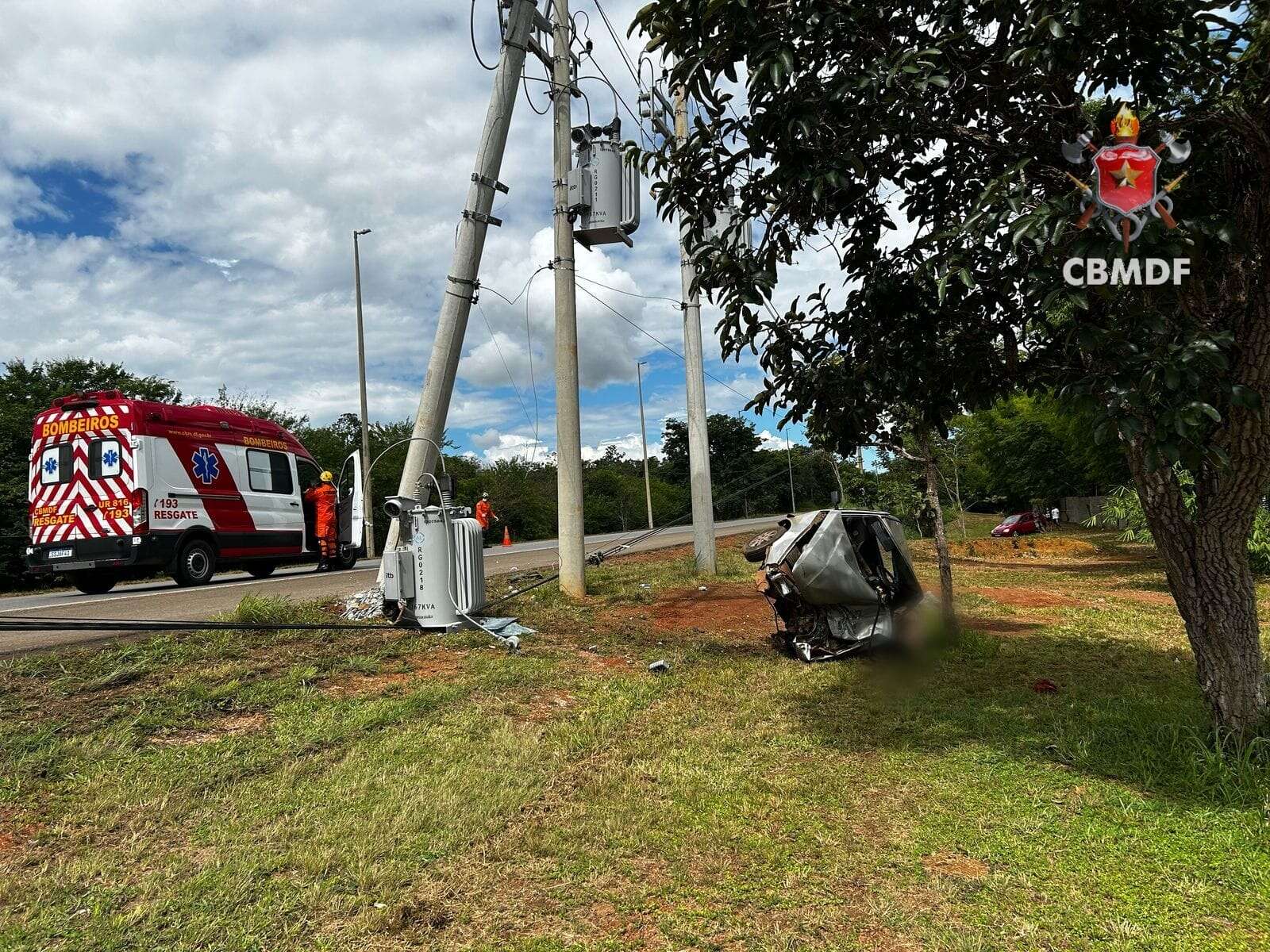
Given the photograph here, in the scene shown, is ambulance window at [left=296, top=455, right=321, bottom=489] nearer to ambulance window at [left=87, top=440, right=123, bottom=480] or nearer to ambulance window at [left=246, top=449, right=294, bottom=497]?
ambulance window at [left=246, top=449, right=294, bottom=497]

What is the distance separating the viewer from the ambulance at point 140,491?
10523mm

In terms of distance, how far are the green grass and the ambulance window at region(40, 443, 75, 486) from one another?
5.66 meters

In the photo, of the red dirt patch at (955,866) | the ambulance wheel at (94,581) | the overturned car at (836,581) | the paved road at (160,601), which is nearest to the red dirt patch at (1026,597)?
the overturned car at (836,581)

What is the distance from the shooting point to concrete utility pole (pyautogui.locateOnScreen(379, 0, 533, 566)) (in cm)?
819

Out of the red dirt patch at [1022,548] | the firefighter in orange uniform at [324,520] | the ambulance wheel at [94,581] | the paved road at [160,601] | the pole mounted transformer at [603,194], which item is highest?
the pole mounted transformer at [603,194]

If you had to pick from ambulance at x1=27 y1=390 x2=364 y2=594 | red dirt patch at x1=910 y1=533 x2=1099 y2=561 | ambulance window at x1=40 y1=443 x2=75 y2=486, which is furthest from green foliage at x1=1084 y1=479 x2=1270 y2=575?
ambulance window at x1=40 y1=443 x2=75 y2=486

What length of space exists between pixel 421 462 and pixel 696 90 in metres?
4.97

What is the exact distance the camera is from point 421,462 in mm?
8109

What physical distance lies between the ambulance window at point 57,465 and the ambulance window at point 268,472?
2352 mm

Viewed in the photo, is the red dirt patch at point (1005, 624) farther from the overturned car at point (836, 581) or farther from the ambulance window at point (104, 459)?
the ambulance window at point (104, 459)

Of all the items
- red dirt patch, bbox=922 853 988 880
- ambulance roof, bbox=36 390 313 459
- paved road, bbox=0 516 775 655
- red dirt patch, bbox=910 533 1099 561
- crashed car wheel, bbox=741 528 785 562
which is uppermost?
ambulance roof, bbox=36 390 313 459

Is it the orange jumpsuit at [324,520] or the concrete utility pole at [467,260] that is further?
the orange jumpsuit at [324,520]

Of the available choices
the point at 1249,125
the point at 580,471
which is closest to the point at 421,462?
the point at 580,471

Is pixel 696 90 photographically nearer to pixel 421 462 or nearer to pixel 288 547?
pixel 421 462
